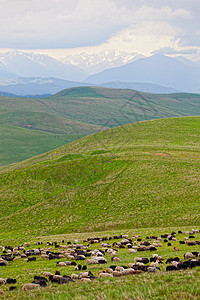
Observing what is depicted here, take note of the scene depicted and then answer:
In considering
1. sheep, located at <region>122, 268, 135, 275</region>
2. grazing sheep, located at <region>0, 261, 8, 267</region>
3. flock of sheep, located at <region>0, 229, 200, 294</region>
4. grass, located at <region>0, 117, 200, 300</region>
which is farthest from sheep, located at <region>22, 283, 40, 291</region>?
grazing sheep, located at <region>0, 261, 8, 267</region>

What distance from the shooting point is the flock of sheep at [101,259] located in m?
15.0

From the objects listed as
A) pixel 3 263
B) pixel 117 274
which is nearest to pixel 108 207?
pixel 3 263

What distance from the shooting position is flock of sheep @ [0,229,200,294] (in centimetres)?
1504

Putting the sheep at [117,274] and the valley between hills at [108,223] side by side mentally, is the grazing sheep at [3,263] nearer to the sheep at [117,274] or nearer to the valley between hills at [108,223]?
the valley between hills at [108,223]

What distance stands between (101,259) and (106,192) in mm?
29564

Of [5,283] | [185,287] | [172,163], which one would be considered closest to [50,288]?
[5,283]

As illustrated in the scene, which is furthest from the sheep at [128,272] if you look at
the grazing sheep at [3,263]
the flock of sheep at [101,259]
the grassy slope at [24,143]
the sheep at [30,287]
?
the grassy slope at [24,143]

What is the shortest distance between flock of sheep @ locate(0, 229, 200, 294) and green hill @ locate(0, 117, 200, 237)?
1025cm

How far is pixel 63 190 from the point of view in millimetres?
52969

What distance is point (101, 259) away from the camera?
765 inches

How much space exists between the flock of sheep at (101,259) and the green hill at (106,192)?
10.2 metres

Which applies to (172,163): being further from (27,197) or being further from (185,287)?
(185,287)

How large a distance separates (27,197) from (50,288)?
39.5 meters

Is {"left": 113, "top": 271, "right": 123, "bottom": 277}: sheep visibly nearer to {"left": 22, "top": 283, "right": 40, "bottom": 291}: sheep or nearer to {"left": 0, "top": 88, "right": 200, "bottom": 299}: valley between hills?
{"left": 0, "top": 88, "right": 200, "bottom": 299}: valley between hills
